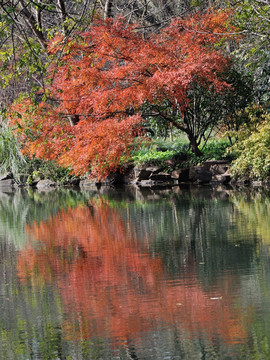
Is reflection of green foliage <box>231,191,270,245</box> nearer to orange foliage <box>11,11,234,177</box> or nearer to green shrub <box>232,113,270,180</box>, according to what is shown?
green shrub <box>232,113,270,180</box>

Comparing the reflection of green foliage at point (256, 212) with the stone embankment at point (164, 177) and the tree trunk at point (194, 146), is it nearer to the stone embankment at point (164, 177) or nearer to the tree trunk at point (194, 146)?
the stone embankment at point (164, 177)

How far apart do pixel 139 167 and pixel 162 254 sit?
11162mm

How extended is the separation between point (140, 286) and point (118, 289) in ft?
0.63

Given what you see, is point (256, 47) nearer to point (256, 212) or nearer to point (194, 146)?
point (194, 146)

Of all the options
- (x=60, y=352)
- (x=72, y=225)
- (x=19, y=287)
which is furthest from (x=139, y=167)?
(x=60, y=352)

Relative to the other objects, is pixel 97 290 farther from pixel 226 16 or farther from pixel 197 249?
pixel 226 16

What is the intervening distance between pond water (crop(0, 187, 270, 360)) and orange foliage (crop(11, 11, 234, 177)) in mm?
4926

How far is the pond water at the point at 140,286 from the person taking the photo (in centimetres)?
357

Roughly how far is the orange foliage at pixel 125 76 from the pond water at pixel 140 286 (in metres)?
4.93

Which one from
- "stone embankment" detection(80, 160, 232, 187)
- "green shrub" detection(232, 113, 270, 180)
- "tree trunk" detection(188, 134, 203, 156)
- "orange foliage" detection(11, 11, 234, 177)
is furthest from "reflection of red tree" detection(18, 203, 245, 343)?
"tree trunk" detection(188, 134, 203, 156)

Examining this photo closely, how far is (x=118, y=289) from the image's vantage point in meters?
4.98

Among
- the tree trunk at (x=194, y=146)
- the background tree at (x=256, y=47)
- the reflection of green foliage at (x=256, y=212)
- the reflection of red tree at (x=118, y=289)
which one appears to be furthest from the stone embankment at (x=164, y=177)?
the reflection of red tree at (x=118, y=289)

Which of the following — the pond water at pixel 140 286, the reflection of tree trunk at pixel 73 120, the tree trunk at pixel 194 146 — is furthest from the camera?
the reflection of tree trunk at pixel 73 120

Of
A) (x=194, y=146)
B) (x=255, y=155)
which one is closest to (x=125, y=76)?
(x=194, y=146)
